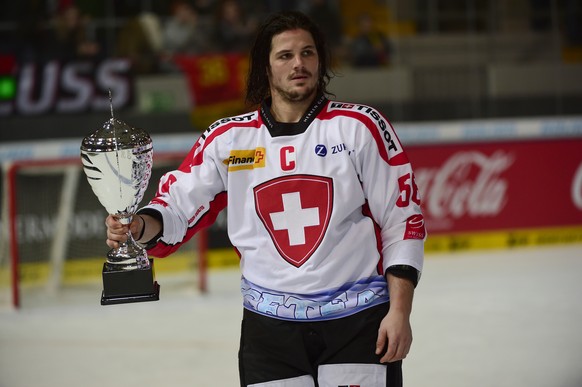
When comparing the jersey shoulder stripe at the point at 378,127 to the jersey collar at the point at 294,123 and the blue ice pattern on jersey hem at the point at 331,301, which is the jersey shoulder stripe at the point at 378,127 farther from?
the blue ice pattern on jersey hem at the point at 331,301

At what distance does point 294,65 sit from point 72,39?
556cm

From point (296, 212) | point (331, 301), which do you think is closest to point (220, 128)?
point (296, 212)

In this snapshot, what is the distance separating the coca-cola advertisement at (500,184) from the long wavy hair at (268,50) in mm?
5029

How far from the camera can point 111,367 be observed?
485 centimetres

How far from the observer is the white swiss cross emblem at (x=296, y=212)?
2330 millimetres

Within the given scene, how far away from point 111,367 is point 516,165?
4.08 metres

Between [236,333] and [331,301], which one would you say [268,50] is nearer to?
[331,301]

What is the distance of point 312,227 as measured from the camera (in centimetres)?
234

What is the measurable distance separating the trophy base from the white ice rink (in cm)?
220

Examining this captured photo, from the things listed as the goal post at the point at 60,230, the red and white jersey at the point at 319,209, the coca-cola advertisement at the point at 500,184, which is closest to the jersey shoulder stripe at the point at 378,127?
the red and white jersey at the point at 319,209

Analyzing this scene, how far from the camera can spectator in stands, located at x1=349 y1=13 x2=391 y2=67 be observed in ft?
26.0

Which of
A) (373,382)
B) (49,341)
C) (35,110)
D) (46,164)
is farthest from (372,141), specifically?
(35,110)

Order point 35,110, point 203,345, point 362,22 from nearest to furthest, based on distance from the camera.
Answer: point 203,345 → point 35,110 → point 362,22

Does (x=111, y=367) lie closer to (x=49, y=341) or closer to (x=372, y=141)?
(x=49, y=341)
